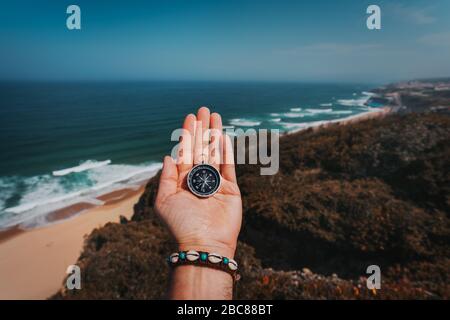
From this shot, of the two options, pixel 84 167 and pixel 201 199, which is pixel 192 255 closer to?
pixel 201 199

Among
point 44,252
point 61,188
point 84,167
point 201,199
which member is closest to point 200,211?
point 201,199

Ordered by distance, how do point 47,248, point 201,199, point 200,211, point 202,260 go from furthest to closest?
point 47,248
point 201,199
point 200,211
point 202,260

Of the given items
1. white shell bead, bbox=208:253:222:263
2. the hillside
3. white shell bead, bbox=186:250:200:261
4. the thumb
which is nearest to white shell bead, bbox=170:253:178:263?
white shell bead, bbox=186:250:200:261

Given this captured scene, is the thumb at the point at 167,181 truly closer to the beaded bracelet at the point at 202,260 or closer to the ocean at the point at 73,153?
the beaded bracelet at the point at 202,260

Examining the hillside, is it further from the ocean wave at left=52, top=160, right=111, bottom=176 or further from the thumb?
the ocean wave at left=52, top=160, right=111, bottom=176

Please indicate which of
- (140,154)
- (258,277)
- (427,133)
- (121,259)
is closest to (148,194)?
(121,259)

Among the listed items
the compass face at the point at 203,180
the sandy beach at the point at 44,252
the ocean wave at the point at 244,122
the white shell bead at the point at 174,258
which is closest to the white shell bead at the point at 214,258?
the white shell bead at the point at 174,258

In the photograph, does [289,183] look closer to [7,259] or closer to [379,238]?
[379,238]
